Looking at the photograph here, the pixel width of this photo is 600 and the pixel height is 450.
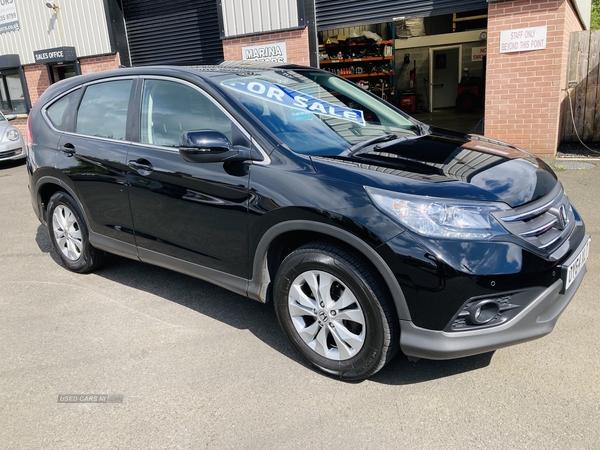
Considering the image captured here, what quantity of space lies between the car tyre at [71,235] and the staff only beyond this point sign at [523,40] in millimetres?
6970

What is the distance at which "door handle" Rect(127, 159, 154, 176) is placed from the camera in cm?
362

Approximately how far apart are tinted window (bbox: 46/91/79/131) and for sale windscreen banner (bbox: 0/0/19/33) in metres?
12.8

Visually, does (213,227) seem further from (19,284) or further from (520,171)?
(19,284)

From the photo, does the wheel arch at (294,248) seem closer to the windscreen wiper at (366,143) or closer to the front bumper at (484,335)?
the front bumper at (484,335)

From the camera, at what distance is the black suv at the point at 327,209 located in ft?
8.36

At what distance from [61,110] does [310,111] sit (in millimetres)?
2425

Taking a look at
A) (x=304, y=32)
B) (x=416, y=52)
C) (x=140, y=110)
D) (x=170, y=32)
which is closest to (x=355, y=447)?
(x=140, y=110)

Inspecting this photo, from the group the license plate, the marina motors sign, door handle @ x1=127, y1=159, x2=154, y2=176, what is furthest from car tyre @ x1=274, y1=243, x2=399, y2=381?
the marina motors sign

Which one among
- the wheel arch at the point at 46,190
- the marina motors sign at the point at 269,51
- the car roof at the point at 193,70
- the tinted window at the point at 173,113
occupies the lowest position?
the wheel arch at the point at 46,190

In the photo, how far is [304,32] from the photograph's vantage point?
34.4 feet

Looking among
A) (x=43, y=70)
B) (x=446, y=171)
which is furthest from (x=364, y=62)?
(x=446, y=171)

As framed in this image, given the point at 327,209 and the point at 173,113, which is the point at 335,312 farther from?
the point at 173,113

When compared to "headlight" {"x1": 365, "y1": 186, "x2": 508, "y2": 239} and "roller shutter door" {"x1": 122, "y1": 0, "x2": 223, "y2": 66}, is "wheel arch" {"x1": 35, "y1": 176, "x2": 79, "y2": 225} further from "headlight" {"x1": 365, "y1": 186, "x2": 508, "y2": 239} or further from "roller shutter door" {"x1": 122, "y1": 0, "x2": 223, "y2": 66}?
"roller shutter door" {"x1": 122, "y1": 0, "x2": 223, "y2": 66}

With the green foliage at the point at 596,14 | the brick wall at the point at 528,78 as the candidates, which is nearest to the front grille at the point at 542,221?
the brick wall at the point at 528,78
